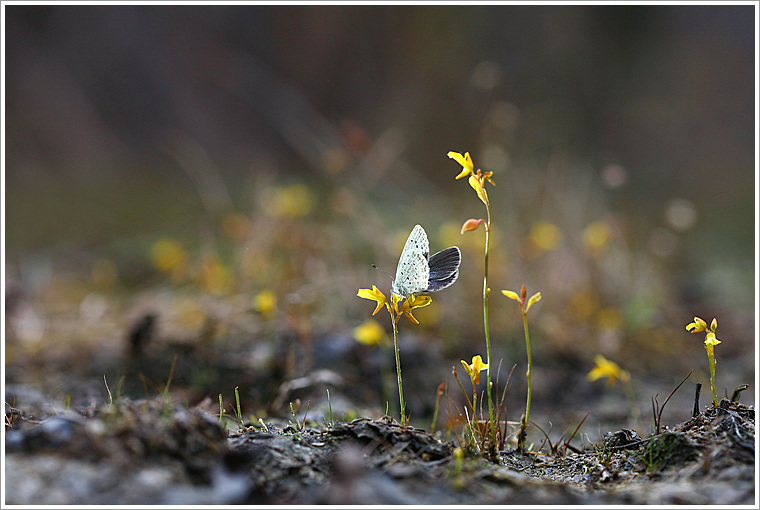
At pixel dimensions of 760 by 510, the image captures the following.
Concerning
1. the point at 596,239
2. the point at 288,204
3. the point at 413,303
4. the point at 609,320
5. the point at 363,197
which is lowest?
the point at 413,303

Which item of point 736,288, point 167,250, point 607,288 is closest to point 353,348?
point 167,250

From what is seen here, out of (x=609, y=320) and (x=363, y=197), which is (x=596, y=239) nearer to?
(x=609, y=320)

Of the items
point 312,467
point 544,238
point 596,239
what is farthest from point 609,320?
point 312,467

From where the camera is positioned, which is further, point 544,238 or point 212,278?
point 544,238

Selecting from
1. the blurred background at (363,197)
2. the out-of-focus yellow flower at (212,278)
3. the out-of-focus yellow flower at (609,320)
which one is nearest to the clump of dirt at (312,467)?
the blurred background at (363,197)

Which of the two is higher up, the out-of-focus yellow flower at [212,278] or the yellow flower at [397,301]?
the out-of-focus yellow flower at [212,278]

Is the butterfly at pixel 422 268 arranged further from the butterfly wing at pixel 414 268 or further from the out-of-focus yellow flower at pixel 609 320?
the out-of-focus yellow flower at pixel 609 320
